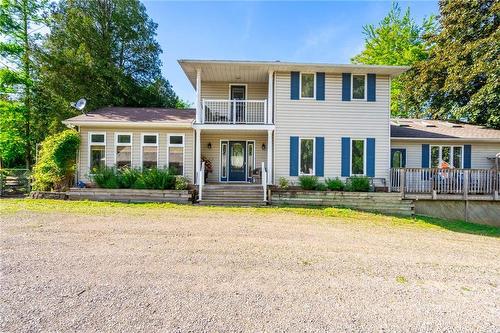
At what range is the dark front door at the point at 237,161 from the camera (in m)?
14.9

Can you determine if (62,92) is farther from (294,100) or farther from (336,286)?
(336,286)

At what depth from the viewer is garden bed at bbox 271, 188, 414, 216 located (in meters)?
11.4

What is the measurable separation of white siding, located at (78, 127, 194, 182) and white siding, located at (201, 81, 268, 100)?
309cm

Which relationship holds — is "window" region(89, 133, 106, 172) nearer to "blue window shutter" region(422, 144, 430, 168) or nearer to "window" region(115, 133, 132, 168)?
"window" region(115, 133, 132, 168)

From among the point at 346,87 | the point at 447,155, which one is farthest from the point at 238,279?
the point at 447,155

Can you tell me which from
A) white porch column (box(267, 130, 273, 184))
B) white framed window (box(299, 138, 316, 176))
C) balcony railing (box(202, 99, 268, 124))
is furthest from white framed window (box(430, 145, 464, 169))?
balcony railing (box(202, 99, 268, 124))

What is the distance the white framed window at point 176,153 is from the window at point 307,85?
627 centimetres

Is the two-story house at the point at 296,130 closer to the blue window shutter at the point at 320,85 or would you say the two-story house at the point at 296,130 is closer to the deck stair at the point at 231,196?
the blue window shutter at the point at 320,85

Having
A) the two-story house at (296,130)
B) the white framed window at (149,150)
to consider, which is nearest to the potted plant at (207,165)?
the two-story house at (296,130)

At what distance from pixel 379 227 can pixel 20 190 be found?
57.3 ft

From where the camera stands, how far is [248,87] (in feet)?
49.8

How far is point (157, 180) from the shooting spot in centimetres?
1184

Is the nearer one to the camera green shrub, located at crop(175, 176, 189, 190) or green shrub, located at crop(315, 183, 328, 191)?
green shrub, located at crop(175, 176, 189, 190)

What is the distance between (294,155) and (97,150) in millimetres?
9562
